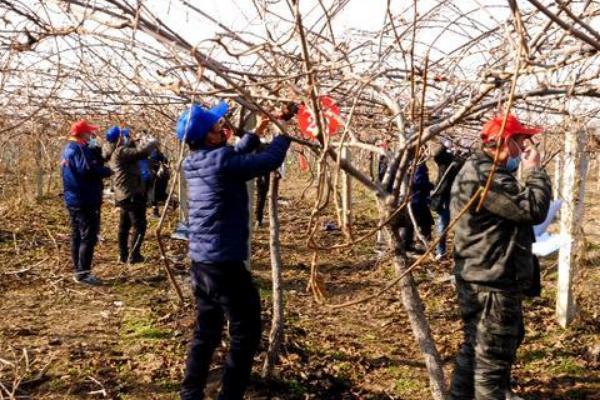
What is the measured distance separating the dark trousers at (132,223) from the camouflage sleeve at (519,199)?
14.3ft

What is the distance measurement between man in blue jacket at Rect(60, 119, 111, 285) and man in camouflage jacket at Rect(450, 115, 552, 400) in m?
3.69

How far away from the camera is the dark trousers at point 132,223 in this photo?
6082 mm

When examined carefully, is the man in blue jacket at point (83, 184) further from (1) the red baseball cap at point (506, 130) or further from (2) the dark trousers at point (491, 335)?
(1) the red baseball cap at point (506, 130)

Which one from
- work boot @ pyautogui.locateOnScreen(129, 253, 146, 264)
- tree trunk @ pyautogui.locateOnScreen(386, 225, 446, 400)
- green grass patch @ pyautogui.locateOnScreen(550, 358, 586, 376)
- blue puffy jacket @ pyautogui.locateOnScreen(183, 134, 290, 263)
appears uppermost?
blue puffy jacket @ pyautogui.locateOnScreen(183, 134, 290, 263)

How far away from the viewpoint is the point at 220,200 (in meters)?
2.69

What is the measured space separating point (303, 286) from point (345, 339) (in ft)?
4.96

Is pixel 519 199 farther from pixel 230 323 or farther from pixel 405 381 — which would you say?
pixel 405 381

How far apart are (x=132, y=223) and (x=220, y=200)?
3817 mm

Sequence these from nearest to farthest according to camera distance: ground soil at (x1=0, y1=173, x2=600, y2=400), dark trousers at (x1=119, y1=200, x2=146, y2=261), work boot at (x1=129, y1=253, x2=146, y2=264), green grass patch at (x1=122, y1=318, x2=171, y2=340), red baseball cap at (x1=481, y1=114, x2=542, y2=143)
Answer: red baseball cap at (x1=481, y1=114, x2=542, y2=143) < ground soil at (x1=0, y1=173, x2=600, y2=400) < green grass patch at (x1=122, y1=318, x2=171, y2=340) < dark trousers at (x1=119, y1=200, x2=146, y2=261) < work boot at (x1=129, y1=253, x2=146, y2=264)

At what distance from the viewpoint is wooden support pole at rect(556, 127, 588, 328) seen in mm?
4367

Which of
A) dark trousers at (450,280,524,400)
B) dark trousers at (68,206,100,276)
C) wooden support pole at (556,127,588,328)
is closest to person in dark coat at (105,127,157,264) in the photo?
dark trousers at (68,206,100,276)

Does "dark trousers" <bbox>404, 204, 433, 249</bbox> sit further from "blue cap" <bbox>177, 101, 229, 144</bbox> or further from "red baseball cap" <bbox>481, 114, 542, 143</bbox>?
"blue cap" <bbox>177, 101, 229, 144</bbox>

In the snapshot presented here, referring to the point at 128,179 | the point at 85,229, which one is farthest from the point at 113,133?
the point at 85,229

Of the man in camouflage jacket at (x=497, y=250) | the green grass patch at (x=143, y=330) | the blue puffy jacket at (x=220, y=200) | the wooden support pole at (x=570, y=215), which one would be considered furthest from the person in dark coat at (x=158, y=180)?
the man in camouflage jacket at (x=497, y=250)
